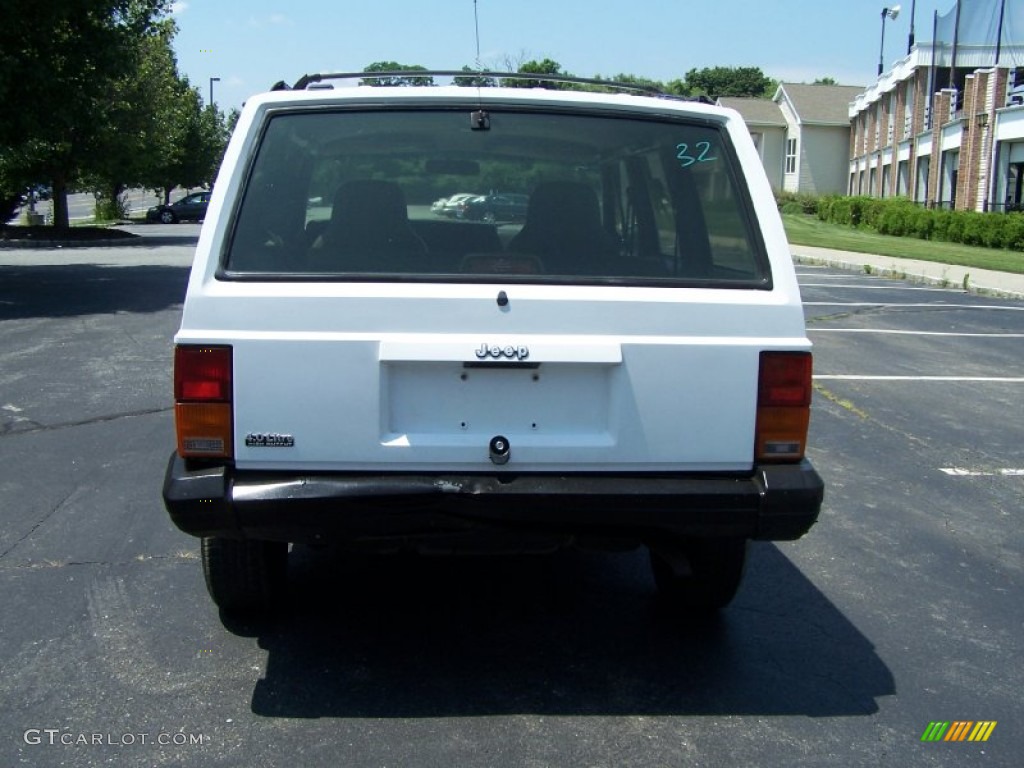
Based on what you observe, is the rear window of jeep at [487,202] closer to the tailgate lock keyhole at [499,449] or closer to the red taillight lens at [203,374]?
the red taillight lens at [203,374]

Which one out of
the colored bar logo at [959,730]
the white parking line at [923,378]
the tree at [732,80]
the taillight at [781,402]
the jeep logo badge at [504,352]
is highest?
the tree at [732,80]

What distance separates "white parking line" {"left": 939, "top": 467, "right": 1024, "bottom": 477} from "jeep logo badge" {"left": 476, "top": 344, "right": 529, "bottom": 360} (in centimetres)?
440

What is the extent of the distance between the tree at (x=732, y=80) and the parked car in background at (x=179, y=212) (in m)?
78.0

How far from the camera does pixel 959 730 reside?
11.8ft

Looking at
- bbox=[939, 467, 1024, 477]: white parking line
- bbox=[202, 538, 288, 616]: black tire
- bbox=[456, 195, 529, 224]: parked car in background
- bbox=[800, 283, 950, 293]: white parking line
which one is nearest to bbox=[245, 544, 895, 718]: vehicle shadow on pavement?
bbox=[202, 538, 288, 616]: black tire

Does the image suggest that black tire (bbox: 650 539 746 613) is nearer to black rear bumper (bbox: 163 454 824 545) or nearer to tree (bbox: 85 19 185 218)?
black rear bumper (bbox: 163 454 824 545)

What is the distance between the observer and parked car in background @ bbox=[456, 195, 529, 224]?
4008 millimetres

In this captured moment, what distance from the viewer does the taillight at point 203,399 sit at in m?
3.46

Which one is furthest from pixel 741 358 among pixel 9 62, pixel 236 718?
pixel 9 62

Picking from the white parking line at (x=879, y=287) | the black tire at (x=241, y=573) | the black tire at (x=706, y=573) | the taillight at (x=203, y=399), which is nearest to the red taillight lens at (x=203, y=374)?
the taillight at (x=203, y=399)

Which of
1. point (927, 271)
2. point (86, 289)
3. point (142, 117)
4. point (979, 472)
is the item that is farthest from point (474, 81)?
point (142, 117)

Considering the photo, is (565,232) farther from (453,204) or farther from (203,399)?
(203,399)

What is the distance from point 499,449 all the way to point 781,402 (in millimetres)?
958

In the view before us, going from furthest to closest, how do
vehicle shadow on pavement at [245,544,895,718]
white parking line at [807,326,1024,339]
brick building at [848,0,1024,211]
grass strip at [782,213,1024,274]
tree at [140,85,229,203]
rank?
tree at [140,85,229,203], brick building at [848,0,1024,211], grass strip at [782,213,1024,274], white parking line at [807,326,1024,339], vehicle shadow on pavement at [245,544,895,718]
